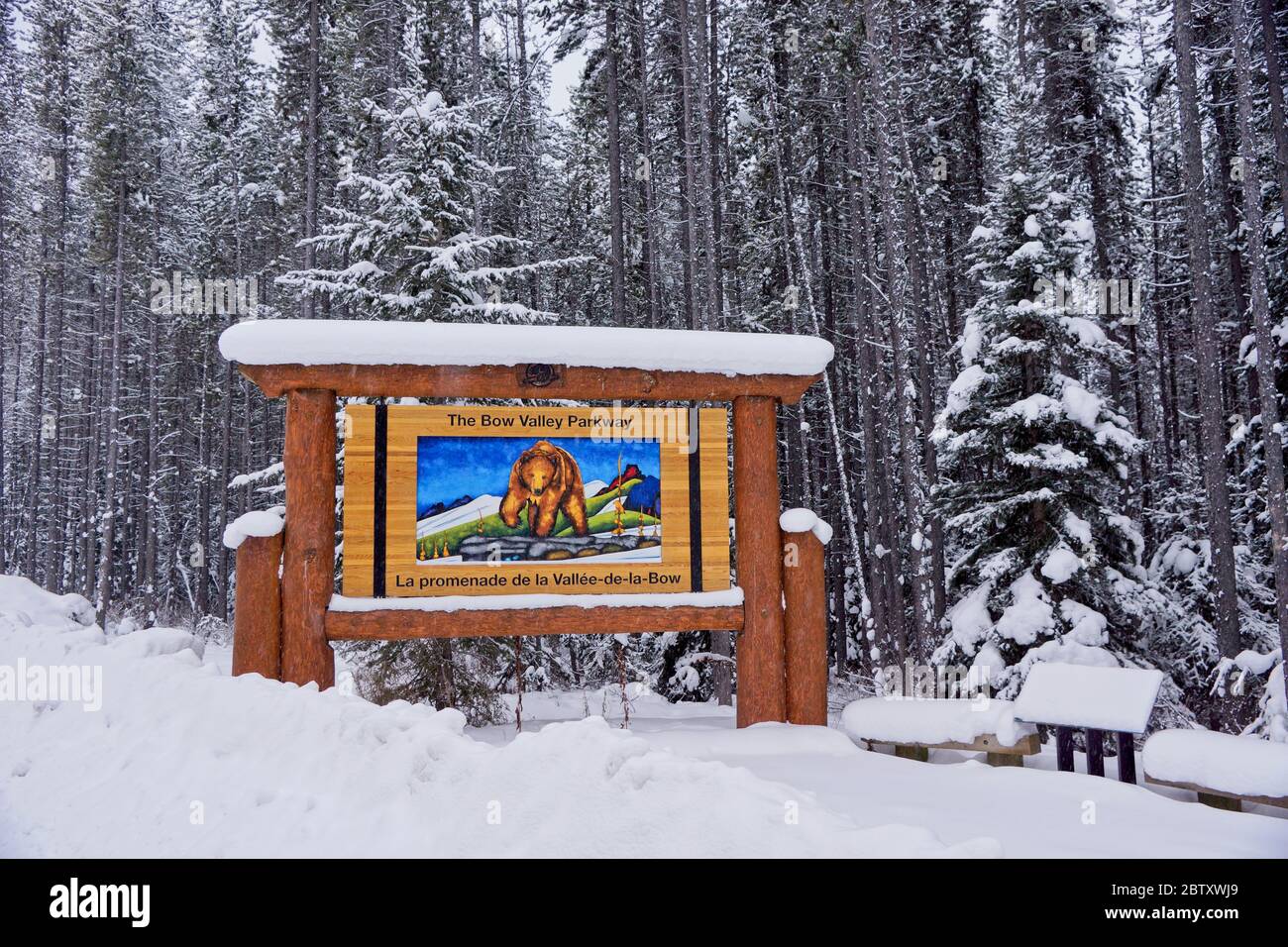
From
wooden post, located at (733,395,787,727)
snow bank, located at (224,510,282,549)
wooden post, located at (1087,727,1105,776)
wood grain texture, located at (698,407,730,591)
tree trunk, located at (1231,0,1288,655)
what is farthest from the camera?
tree trunk, located at (1231,0,1288,655)

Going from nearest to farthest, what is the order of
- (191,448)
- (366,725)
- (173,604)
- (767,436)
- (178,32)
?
(366,725)
(767,436)
(178,32)
(173,604)
(191,448)

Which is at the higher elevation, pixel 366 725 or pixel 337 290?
pixel 337 290

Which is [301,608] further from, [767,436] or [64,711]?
[767,436]

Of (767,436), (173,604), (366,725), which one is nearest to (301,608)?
(366,725)

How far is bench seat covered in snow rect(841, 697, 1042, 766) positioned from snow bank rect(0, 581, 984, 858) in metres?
2.73

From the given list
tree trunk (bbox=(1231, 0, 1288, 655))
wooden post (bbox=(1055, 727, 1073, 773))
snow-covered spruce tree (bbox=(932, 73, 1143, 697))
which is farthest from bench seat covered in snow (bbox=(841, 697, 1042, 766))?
tree trunk (bbox=(1231, 0, 1288, 655))

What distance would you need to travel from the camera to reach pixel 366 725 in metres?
4.39

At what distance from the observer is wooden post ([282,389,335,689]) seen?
6.70 m

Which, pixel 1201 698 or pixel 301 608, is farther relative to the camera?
pixel 1201 698

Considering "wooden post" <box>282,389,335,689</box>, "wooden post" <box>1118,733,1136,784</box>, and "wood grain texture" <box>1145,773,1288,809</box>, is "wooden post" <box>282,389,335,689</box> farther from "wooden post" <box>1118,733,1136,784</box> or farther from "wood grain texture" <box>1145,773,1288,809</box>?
"wood grain texture" <box>1145,773,1288,809</box>

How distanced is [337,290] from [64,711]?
24.3 ft

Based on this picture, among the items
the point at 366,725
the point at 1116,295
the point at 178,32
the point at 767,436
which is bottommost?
the point at 366,725
